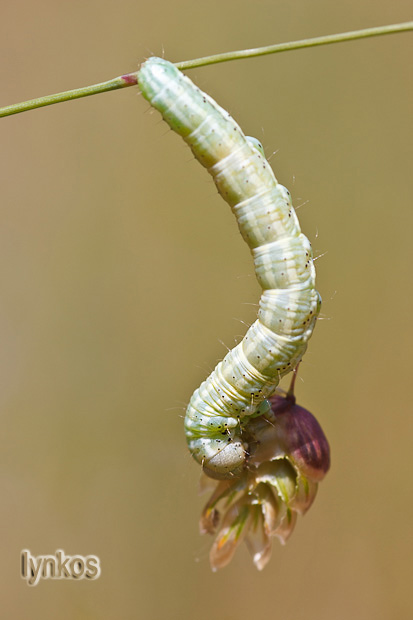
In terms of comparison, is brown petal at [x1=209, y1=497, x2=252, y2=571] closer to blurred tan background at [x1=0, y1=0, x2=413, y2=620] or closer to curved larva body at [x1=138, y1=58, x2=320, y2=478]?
curved larva body at [x1=138, y1=58, x2=320, y2=478]

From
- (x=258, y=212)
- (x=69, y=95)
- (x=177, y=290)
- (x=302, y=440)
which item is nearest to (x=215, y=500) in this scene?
(x=302, y=440)

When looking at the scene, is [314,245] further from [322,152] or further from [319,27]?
[319,27]

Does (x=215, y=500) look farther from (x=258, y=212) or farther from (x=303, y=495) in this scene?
(x=258, y=212)

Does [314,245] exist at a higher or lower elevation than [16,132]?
lower

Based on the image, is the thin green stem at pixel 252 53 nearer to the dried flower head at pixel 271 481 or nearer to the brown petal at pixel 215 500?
the dried flower head at pixel 271 481

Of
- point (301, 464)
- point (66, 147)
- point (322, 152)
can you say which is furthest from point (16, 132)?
point (301, 464)

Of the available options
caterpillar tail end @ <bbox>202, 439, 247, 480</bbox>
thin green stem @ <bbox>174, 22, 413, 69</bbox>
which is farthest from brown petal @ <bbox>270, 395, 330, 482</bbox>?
thin green stem @ <bbox>174, 22, 413, 69</bbox>

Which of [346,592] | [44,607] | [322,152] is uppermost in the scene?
[322,152]
